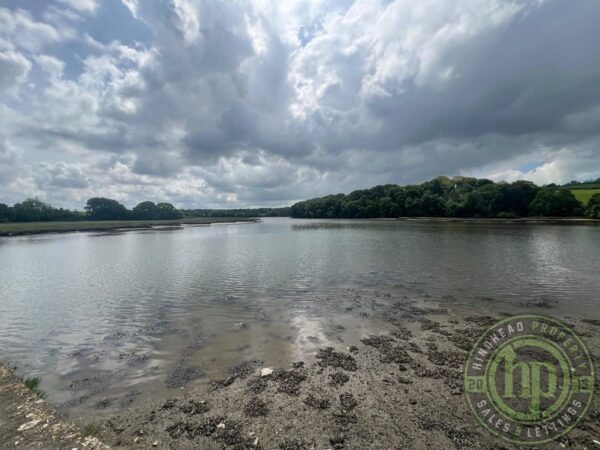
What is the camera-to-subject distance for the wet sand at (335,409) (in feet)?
17.5

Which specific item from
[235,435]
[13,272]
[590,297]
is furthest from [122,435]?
[13,272]

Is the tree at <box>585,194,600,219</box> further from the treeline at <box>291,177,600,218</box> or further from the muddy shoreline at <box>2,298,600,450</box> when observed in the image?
the muddy shoreline at <box>2,298,600,450</box>

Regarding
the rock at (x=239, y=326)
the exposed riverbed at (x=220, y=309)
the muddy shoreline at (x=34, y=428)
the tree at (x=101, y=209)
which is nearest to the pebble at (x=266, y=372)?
the exposed riverbed at (x=220, y=309)

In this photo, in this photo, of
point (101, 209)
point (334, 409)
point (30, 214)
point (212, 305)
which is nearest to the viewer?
point (334, 409)

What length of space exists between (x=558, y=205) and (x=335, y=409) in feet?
410

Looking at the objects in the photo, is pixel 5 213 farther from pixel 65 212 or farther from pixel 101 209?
pixel 101 209

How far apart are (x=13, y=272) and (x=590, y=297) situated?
4356 cm

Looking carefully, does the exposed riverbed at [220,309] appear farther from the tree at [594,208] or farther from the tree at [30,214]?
the tree at [30,214]

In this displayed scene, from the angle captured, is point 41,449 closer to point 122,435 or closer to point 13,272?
point 122,435

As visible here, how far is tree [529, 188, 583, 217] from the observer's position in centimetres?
9351

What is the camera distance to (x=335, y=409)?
6.35 metres

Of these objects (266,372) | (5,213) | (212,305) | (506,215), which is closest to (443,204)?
(506,215)

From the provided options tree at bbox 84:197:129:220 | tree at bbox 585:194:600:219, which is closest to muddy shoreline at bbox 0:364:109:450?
tree at bbox 585:194:600:219

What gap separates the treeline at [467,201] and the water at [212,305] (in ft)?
297
